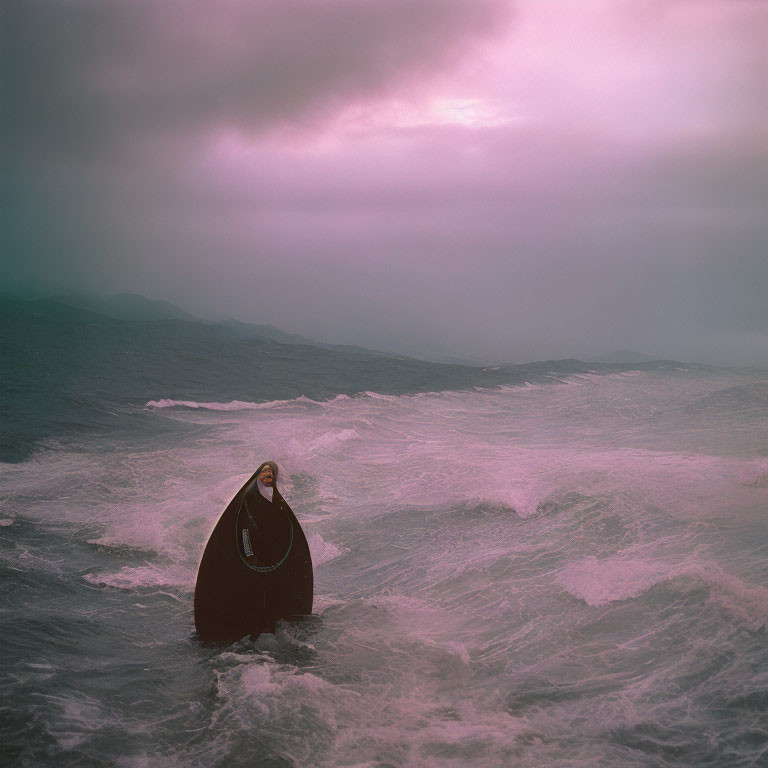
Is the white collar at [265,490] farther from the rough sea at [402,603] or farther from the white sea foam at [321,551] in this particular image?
the white sea foam at [321,551]

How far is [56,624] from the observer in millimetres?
4539

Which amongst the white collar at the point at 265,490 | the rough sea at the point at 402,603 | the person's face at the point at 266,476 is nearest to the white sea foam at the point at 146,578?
the rough sea at the point at 402,603

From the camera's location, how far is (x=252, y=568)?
434cm

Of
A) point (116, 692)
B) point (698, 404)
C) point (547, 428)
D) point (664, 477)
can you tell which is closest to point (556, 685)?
point (116, 692)

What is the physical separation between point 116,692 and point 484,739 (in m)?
2.34

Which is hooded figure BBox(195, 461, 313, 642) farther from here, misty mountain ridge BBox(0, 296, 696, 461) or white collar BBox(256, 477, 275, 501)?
misty mountain ridge BBox(0, 296, 696, 461)

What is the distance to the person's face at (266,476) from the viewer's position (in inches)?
179

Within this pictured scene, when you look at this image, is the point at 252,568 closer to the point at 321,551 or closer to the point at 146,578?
the point at 146,578

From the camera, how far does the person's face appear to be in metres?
4.55

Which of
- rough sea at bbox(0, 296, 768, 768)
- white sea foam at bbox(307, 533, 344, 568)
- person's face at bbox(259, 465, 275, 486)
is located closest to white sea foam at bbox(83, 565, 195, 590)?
rough sea at bbox(0, 296, 768, 768)

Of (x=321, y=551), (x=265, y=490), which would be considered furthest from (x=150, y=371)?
(x=265, y=490)

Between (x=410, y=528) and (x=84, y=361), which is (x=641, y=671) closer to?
(x=410, y=528)

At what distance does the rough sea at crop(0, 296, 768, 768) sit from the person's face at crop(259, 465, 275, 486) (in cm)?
116

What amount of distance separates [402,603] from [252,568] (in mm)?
1673
